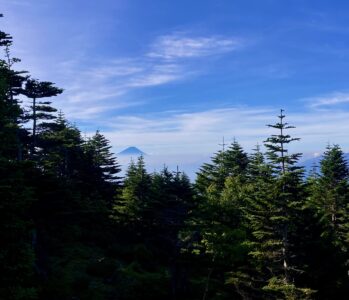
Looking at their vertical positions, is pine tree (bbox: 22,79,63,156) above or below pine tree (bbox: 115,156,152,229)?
above

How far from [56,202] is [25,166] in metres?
10.9

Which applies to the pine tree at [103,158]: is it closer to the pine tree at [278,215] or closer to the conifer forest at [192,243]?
the conifer forest at [192,243]

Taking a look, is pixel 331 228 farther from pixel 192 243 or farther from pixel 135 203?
pixel 135 203

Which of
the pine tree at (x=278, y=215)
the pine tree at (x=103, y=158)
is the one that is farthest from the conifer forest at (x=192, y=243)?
the pine tree at (x=103, y=158)

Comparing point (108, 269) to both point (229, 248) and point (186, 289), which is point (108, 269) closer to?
point (186, 289)

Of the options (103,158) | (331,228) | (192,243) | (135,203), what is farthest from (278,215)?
(103,158)

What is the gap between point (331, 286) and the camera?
35281mm

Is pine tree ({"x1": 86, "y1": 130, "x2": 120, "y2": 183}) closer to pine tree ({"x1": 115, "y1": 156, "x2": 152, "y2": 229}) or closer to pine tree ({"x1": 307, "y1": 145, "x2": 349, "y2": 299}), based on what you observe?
pine tree ({"x1": 115, "y1": 156, "x2": 152, "y2": 229})

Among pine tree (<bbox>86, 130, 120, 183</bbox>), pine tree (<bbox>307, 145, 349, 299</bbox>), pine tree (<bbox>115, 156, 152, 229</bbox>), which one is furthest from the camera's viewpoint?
pine tree (<bbox>86, 130, 120, 183</bbox>)

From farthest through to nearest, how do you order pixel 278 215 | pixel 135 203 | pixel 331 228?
pixel 135 203 < pixel 331 228 < pixel 278 215

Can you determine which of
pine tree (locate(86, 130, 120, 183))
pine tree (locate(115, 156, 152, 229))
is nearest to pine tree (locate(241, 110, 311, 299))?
pine tree (locate(115, 156, 152, 229))

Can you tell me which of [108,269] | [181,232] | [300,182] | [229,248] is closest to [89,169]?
[108,269]

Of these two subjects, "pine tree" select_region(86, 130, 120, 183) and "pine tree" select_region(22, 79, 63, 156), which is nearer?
Answer: "pine tree" select_region(22, 79, 63, 156)

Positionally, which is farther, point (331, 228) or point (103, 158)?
point (103, 158)
